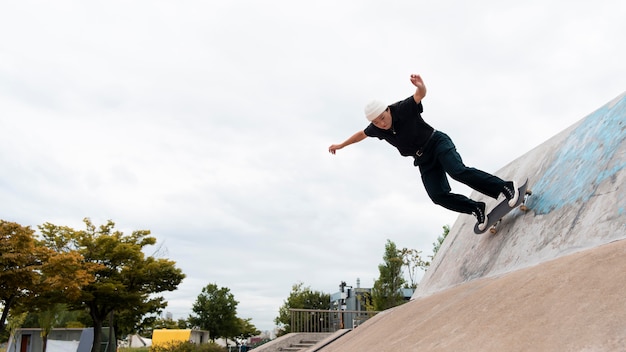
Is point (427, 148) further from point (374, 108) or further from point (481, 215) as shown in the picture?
point (481, 215)

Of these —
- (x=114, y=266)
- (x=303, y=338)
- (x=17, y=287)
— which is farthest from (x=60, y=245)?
(x=303, y=338)

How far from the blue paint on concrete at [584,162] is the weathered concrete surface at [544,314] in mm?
1175

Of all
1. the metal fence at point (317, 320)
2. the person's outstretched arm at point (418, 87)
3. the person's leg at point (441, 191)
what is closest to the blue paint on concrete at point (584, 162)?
the person's leg at point (441, 191)

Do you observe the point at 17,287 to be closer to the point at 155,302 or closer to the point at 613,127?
the point at 155,302

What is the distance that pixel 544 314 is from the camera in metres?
2.77

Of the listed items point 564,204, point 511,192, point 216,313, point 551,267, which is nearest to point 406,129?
point 511,192

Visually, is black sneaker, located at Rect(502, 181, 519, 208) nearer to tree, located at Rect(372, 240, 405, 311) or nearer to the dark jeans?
the dark jeans

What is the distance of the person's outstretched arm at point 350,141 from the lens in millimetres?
5965

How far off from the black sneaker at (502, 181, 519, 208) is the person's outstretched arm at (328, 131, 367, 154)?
1.73 metres

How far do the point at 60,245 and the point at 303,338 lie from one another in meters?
15.2

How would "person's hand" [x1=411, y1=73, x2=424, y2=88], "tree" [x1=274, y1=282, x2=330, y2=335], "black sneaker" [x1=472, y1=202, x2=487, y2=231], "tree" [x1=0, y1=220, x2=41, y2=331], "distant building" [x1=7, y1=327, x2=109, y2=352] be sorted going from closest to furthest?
"person's hand" [x1=411, y1=73, x2=424, y2=88] → "black sneaker" [x1=472, y1=202, x2=487, y2=231] → "tree" [x1=0, y1=220, x2=41, y2=331] → "distant building" [x1=7, y1=327, x2=109, y2=352] → "tree" [x1=274, y1=282, x2=330, y2=335]

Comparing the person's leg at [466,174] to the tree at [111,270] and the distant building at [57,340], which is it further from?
the distant building at [57,340]

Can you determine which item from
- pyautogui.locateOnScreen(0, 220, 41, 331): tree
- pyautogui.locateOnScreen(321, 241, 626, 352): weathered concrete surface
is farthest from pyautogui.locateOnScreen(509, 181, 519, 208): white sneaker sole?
pyautogui.locateOnScreen(0, 220, 41, 331): tree

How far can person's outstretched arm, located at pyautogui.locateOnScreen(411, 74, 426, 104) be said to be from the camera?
505 cm
